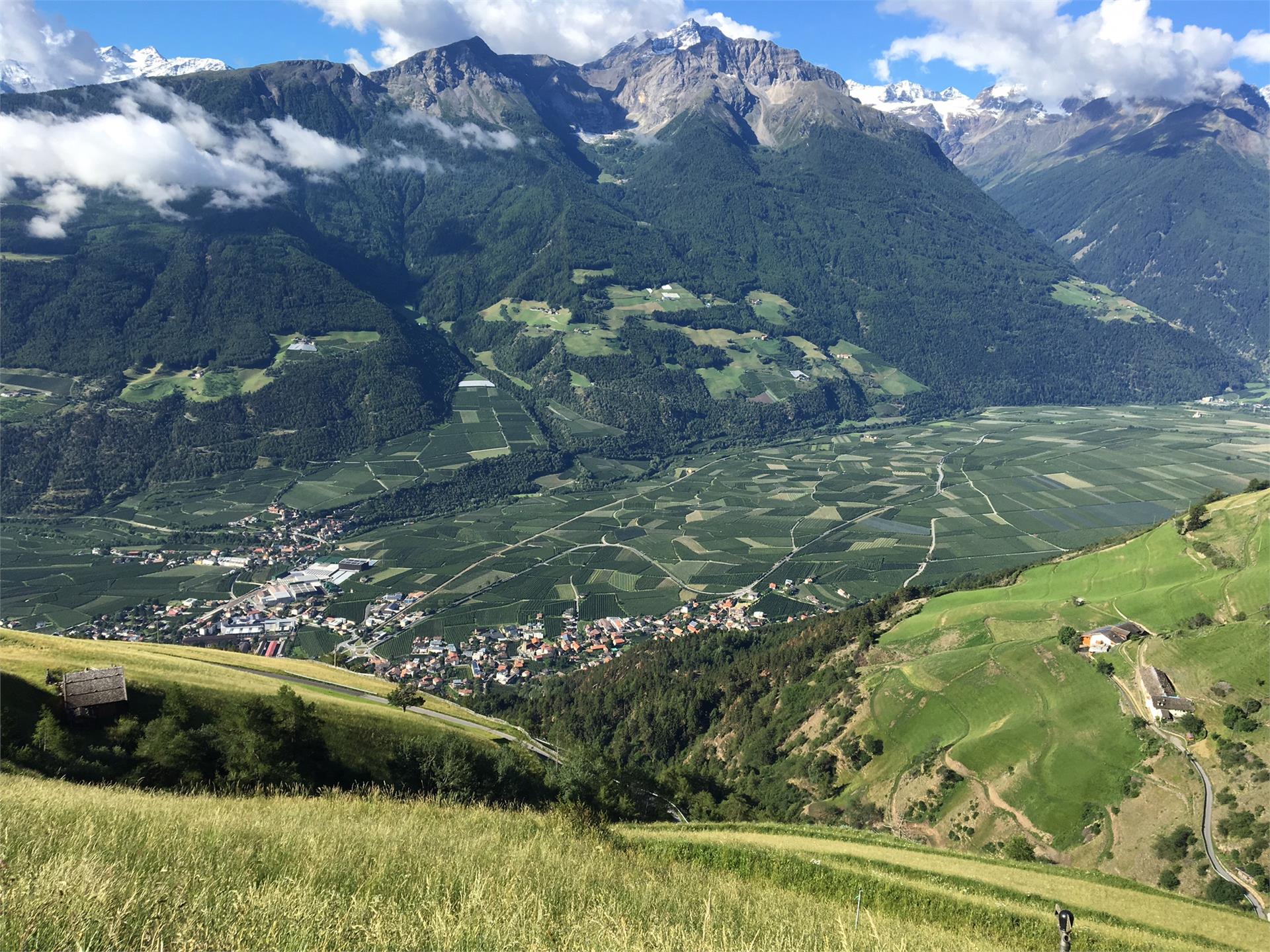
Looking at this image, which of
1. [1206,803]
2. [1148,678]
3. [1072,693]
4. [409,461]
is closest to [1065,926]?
[1206,803]

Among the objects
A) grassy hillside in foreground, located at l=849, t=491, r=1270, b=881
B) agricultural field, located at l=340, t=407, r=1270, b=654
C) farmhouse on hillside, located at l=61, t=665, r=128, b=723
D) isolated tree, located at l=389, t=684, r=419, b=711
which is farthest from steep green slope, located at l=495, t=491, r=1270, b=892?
farmhouse on hillside, located at l=61, t=665, r=128, b=723

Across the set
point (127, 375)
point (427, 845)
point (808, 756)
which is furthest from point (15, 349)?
point (427, 845)

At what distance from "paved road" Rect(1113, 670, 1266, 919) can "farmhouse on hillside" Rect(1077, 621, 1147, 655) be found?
369 centimetres

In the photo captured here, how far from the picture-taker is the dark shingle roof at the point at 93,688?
26.6 m

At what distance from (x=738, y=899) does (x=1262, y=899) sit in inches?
1524

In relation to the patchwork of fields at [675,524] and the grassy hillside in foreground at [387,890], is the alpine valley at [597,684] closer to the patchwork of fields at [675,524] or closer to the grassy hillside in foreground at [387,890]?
the grassy hillside in foreground at [387,890]

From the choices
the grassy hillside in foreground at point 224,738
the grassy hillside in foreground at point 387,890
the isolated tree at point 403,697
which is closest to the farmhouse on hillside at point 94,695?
the grassy hillside in foreground at point 224,738

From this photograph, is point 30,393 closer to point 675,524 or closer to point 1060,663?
point 675,524

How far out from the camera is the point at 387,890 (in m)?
8.19

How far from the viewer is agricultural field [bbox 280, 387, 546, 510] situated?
151m

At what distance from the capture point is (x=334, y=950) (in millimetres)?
6133

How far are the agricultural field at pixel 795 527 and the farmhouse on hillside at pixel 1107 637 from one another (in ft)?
160

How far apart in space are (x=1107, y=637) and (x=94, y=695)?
62.7 metres

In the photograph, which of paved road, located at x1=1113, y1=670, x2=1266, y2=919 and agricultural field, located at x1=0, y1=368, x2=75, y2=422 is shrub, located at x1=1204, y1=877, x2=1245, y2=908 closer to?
paved road, located at x1=1113, y1=670, x2=1266, y2=919
